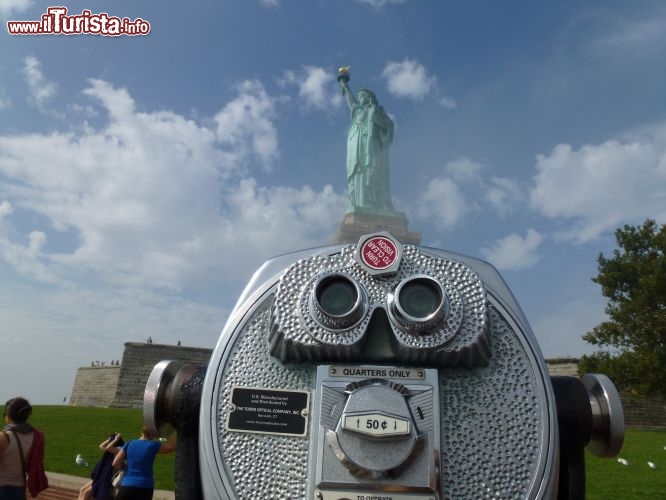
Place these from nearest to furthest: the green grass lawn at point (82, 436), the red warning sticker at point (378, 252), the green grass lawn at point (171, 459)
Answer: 1. the red warning sticker at point (378, 252)
2. the green grass lawn at point (171, 459)
3. the green grass lawn at point (82, 436)

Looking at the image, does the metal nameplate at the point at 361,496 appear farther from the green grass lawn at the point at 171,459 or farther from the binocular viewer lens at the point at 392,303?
the green grass lawn at the point at 171,459

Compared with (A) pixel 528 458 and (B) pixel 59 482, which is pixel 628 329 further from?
(A) pixel 528 458

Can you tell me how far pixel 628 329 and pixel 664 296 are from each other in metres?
1.25

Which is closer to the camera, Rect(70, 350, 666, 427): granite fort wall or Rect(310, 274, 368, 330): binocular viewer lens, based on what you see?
Rect(310, 274, 368, 330): binocular viewer lens

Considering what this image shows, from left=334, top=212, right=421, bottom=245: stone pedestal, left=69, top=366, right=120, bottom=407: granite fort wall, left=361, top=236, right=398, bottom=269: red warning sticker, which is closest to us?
left=361, top=236, right=398, bottom=269: red warning sticker

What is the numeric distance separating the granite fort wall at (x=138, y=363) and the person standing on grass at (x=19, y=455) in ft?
78.1

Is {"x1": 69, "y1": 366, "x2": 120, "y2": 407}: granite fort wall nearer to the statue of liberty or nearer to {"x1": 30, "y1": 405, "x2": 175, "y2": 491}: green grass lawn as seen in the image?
{"x1": 30, "y1": 405, "x2": 175, "y2": 491}: green grass lawn

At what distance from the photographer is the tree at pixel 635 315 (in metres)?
15.6

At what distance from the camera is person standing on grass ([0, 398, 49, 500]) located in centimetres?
341

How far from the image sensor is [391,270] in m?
1.44

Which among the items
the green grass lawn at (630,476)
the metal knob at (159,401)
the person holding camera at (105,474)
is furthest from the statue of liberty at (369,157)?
the metal knob at (159,401)

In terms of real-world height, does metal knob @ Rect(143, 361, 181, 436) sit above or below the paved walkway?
above

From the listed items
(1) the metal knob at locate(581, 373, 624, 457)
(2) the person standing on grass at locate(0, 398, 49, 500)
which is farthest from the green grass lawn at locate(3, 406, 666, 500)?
(1) the metal knob at locate(581, 373, 624, 457)

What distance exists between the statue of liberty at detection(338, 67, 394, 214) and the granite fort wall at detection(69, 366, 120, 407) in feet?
44.0
